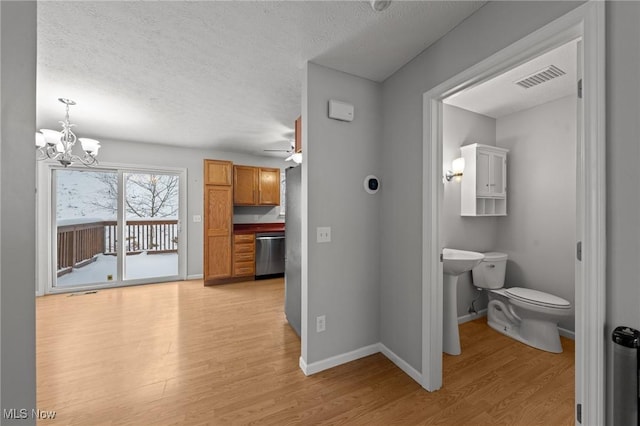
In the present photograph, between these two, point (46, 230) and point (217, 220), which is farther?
point (217, 220)

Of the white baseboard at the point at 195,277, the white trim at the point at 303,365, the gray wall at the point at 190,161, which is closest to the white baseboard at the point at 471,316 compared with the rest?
the white trim at the point at 303,365

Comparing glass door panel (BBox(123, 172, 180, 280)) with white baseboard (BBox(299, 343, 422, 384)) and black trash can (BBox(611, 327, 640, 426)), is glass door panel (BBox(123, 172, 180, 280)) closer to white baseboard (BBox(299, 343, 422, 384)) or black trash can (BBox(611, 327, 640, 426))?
white baseboard (BBox(299, 343, 422, 384))

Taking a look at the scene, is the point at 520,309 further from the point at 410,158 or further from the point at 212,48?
the point at 212,48

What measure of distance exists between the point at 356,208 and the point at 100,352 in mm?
2658

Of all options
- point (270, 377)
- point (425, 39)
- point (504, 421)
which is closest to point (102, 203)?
point (270, 377)

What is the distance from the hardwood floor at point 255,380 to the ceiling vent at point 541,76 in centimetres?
247

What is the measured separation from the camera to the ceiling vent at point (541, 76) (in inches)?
83.4

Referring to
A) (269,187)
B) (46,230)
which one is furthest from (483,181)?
(46,230)

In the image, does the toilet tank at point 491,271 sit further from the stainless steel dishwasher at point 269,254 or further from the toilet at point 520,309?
the stainless steel dishwasher at point 269,254

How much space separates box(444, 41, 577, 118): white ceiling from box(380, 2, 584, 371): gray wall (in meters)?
0.36

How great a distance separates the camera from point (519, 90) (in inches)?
97.0

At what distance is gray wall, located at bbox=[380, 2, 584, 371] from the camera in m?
1.45

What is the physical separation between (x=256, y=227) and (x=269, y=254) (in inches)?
30.0

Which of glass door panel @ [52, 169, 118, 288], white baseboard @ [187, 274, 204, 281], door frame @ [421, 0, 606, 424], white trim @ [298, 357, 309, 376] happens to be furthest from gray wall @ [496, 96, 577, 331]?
glass door panel @ [52, 169, 118, 288]
